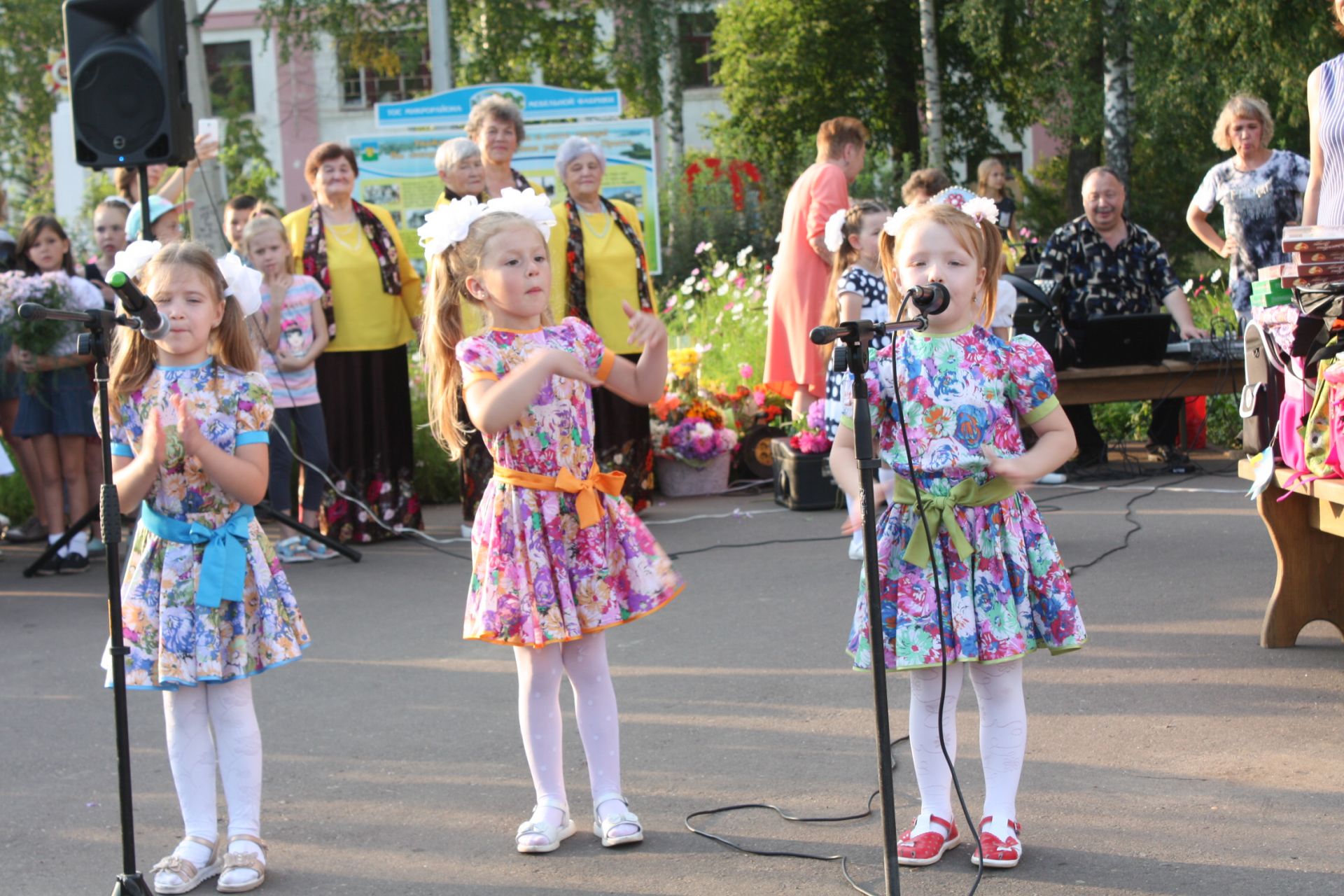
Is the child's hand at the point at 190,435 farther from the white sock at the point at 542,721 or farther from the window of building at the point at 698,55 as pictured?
the window of building at the point at 698,55

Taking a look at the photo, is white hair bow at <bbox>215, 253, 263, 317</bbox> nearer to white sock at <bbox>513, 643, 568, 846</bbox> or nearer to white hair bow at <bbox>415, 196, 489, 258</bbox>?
white hair bow at <bbox>415, 196, 489, 258</bbox>

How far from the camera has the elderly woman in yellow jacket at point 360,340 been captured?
26.4 ft

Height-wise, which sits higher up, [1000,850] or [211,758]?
[211,758]

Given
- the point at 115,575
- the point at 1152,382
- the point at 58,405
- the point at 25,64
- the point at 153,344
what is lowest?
the point at 1152,382

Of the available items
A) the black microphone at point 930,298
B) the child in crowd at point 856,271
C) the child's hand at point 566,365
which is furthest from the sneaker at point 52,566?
the black microphone at point 930,298

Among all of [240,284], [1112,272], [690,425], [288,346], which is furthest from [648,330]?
[1112,272]

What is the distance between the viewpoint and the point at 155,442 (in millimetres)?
3527

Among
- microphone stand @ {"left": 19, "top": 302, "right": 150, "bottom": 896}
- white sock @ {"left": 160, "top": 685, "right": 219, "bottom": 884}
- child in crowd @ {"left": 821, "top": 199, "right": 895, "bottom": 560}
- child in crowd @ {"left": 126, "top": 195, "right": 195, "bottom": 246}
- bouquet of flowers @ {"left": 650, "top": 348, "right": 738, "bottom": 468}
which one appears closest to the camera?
microphone stand @ {"left": 19, "top": 302, "right": 150, "bottom": 896}

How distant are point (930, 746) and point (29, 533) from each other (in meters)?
7.04

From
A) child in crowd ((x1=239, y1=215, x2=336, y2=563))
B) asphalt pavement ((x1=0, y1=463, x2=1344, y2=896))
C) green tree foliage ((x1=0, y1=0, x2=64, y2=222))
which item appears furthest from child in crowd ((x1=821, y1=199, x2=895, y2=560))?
green tree foliage ((x1=0, y1=0, x2=64, y2=222))

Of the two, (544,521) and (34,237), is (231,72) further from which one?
(544,521)

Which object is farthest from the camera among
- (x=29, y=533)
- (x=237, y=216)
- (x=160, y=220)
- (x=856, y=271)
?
(x=29, y=533)

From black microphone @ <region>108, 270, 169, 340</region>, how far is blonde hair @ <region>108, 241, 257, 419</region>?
12.2 inches

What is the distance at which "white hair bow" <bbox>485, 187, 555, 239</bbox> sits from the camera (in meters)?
3.83
